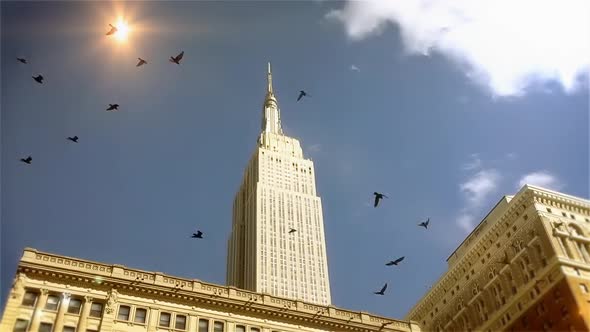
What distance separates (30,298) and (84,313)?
4273 mm

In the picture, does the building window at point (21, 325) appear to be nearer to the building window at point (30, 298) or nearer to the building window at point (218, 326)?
the building window at point (30, 298)

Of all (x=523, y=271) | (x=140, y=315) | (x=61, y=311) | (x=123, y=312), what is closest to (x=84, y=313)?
(x=61, y=311)

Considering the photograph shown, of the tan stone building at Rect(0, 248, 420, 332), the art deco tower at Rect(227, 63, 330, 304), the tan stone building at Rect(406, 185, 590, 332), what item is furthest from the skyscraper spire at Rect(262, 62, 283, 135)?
the tan stone building at Rect(0, 248, 420, 332)

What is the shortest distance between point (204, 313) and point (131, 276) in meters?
7.24

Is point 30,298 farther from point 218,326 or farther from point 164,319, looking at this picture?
point 218,326

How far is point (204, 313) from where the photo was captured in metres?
47.8

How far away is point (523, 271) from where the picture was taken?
255 feet

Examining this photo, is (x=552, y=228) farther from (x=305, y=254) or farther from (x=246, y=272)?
(x=246, y=272)

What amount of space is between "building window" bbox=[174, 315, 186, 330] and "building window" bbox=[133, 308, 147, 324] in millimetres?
2754

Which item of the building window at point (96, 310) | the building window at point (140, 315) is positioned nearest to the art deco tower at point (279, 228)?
the building window at point (140, 315)

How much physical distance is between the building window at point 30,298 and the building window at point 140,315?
793 cm

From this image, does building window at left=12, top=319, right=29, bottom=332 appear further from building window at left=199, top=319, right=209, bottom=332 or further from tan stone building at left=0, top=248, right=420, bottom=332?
building window at left=199, top=319, right=209, bottom=332

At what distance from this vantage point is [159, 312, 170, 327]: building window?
45.8 meters

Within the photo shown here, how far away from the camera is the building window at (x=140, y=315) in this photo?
148ft
